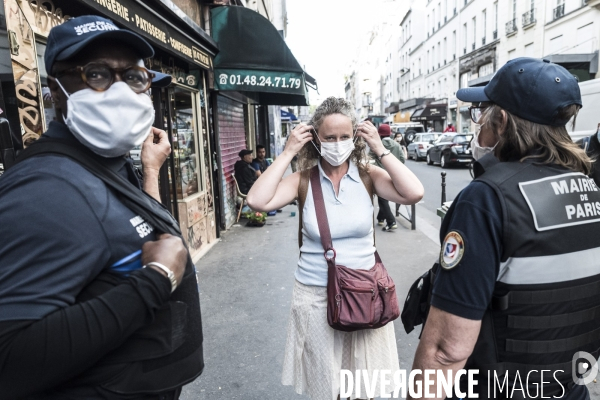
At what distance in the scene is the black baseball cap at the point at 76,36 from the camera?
1.25 metres

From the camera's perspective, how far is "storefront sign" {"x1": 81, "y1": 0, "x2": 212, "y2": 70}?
3746 millimetres

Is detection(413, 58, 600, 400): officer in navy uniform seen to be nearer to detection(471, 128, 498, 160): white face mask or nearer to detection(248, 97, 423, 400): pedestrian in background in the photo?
detection(471, 128, 498, 160): white face mask

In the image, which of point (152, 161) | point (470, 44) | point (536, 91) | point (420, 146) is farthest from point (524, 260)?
→ point (470, 44)

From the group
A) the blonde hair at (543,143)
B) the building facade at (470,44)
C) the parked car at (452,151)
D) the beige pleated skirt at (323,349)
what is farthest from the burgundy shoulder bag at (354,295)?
the building facade at (470,44)

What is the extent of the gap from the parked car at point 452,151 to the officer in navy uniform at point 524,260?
16.3m

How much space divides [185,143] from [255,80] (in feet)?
5.31

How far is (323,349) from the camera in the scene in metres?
2.34

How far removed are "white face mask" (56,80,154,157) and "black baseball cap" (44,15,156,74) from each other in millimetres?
105

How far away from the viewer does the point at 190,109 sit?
704cm

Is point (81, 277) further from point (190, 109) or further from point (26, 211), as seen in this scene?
point (190, 109)

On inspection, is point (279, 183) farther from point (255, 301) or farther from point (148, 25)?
point (148, 25)

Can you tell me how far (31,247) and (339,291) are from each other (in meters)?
1.55

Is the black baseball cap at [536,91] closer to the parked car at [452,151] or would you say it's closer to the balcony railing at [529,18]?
the parked car at [452,151]

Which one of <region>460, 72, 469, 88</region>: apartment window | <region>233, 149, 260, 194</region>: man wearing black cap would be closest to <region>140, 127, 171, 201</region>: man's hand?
<region>233, 149, 260, 194</region>: man wearing black cap
